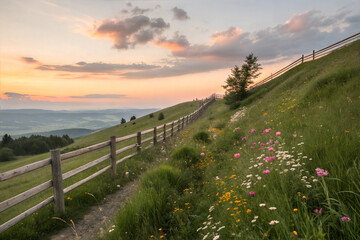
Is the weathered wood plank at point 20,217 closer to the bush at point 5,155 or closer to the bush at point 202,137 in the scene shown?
the bush at point 202,137

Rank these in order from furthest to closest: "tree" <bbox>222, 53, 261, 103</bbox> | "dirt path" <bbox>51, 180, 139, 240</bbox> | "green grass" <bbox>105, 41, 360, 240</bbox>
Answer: "tree" <bbox>222, 53, 261, 103</bbox>
"dirt path" <bbox>51, 180, 139, 240</bbox>
"green grass" <bbox>105, 41, 360, 240</bbox>

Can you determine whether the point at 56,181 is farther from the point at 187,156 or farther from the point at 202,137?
the point at 202,137

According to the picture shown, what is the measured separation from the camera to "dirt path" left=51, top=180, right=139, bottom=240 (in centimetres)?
411

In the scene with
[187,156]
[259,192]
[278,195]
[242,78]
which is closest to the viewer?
[278,195]

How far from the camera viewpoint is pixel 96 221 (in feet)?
15.3

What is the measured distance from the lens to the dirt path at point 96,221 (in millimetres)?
4109

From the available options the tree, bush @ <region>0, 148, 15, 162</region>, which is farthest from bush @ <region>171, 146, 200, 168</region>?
bush @ <region>0, 148, 15, 162</region>

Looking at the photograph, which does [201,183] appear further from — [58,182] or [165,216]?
[58,182]

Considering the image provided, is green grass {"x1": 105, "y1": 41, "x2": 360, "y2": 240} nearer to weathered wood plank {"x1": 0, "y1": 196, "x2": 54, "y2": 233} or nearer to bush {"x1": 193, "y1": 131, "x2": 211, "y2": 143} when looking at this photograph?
weathered wood plank {"x1": 0, "y1": 196, "x2": 54, "y2": 233}

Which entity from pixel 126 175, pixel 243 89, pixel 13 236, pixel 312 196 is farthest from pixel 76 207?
pixel 243 89

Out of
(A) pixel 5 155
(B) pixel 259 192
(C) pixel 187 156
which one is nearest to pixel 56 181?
(C) pixel 187 156

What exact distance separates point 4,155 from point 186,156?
91832 millimetres

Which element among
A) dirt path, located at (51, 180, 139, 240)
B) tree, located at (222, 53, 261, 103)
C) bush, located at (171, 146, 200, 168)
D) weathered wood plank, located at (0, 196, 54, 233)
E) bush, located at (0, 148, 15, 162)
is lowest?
bush, located at (0, 148, 15, 162)

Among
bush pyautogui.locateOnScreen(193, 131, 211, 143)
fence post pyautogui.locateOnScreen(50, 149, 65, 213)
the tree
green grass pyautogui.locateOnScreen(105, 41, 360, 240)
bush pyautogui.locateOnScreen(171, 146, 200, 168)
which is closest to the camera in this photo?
green grass pyautogui.locateOnScreen(105, 41, 360, 240)
